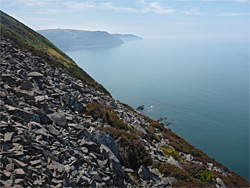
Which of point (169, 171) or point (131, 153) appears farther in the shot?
point (169, 171)

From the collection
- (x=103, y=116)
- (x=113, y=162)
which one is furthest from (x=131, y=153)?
(x=103, y=116)

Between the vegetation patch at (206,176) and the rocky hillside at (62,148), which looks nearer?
the rocky hillside at (62,148)

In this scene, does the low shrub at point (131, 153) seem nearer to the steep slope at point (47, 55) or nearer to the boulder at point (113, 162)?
the boulder at point (113, 162)

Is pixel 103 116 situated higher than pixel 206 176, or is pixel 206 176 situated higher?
pixel 103 116

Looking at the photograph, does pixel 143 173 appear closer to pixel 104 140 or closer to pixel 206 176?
pixel 104 140

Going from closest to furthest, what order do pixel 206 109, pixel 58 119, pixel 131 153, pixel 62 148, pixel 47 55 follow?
pixel 62 148 < pixel 58 119 < pixel 131 153 < pixel 47 55 < pixel 206 109

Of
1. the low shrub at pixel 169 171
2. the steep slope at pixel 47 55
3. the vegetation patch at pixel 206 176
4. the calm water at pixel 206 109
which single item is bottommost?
the calm water at pixel 206 109

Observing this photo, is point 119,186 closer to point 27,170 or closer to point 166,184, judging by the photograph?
point 166,184

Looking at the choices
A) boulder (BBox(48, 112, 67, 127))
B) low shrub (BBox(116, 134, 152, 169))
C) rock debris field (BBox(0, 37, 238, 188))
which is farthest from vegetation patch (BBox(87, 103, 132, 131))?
boulder (BBox(48, 112, 67, 127))

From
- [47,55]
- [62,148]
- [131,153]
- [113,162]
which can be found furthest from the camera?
[47,55]

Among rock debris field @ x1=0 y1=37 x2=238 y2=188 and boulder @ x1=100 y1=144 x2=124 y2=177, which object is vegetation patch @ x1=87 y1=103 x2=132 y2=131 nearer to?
rock debris field @ x1=0 y1=37 x2=238 y2=188

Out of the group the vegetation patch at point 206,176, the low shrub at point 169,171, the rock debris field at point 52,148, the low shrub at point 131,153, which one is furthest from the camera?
the vegetation patch at point 206,176

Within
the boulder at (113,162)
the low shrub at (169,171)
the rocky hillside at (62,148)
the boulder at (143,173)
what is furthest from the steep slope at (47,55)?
the boulder at (113,162)

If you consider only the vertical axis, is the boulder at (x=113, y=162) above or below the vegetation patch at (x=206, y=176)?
above
